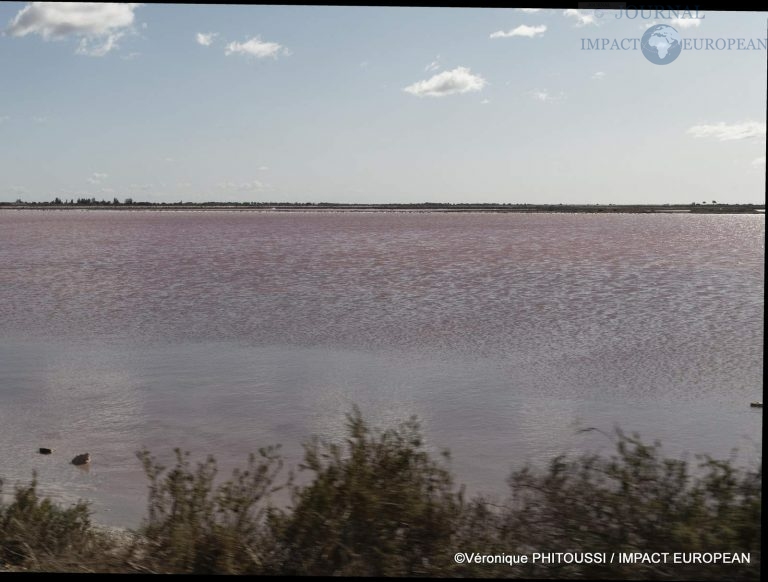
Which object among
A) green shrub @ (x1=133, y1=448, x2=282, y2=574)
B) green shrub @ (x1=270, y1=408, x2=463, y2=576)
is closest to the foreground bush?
green shrub @ (x1=133, y1=448, x2=282, y2=574)

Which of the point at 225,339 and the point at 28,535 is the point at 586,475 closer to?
the point at 28,535

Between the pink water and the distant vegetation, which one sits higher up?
the distant vegetation

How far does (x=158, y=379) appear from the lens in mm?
10039

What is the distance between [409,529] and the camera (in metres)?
3.91

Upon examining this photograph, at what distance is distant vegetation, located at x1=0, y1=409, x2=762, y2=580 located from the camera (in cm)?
364

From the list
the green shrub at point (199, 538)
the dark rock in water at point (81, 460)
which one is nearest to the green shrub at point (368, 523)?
the green shrub at point (199, 538)

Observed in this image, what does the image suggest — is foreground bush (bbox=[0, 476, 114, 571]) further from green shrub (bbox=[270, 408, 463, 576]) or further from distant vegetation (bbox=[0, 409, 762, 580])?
green shrub (bbox=[270, 408, 463, 576])

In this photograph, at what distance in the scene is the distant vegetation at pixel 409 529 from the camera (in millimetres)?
3643

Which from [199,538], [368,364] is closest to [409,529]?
[199,538]

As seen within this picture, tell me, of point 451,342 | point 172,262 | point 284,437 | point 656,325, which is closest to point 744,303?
point 656,325

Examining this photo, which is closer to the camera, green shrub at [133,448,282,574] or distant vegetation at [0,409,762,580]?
distant vegetation at [0,409,762,580]

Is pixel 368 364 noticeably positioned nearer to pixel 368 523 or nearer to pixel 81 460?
pixel 81 460

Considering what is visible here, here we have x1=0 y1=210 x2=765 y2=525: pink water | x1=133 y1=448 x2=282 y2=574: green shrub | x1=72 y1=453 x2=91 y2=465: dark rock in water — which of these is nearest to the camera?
x1=133 y1=448 x2=282 y2=574: green shrub

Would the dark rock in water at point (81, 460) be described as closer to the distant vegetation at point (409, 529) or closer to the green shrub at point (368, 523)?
the distant vegetation at point (409, 529)
